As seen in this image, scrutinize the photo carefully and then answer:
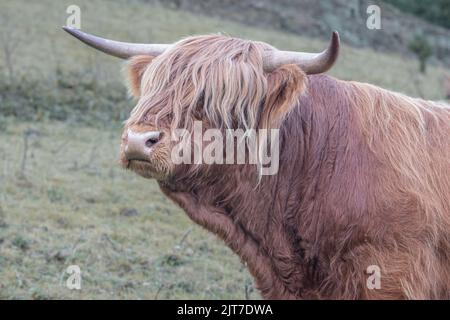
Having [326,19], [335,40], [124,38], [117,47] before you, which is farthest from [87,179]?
[326,19]

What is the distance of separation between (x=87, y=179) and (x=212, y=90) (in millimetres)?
5745

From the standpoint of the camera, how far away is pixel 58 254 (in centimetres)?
661

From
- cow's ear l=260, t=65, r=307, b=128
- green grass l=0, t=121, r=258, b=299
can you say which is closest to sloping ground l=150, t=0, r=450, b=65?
green grass l=0, t=121, r=258, b=299

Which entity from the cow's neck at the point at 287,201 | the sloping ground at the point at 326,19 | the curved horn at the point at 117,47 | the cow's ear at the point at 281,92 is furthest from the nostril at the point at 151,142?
the sloping ground at the point at 326,19

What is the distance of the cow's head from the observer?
3605 mm

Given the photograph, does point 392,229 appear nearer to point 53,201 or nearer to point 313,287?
point 313,287

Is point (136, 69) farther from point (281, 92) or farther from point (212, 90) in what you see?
point (281, 92)

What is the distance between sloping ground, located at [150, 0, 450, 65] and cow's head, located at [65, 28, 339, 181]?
24.7m

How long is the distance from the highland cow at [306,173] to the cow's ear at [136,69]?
0.22 meters

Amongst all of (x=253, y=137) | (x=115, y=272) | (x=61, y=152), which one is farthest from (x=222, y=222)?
(x=61, y=152)

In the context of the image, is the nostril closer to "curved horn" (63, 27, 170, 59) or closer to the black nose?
the black nose

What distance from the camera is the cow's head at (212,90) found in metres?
3.61

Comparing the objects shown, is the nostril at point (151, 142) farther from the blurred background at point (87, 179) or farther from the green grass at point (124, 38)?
the green grass at point (124, 38)

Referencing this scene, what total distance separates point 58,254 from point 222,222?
10.1 ft
